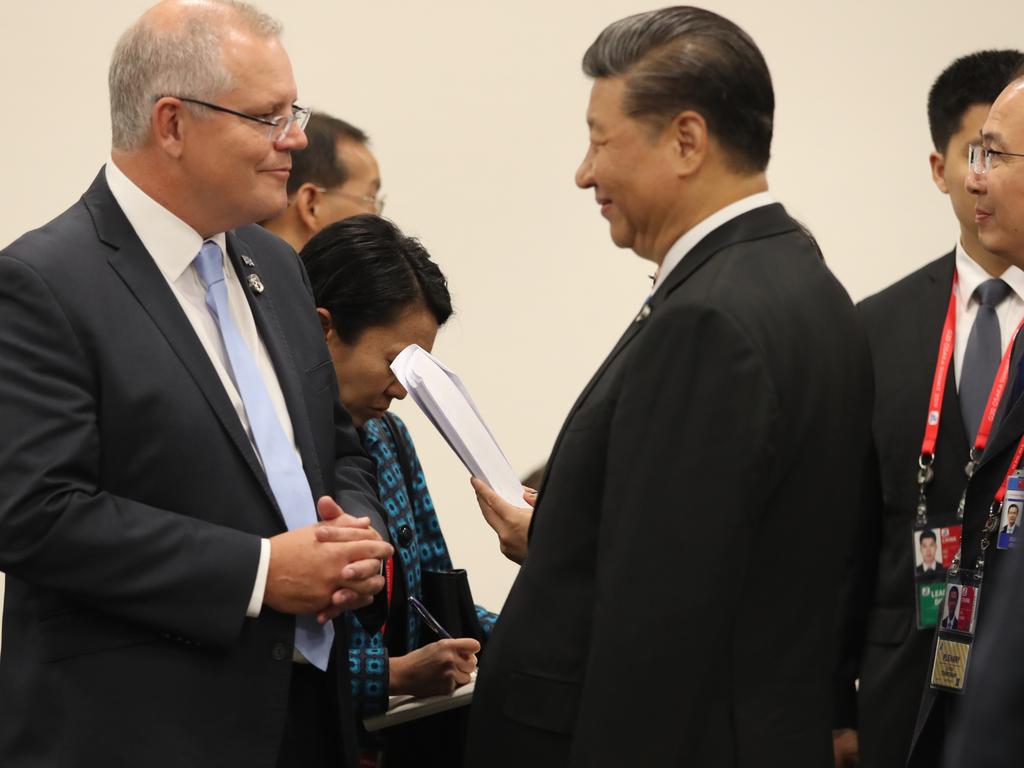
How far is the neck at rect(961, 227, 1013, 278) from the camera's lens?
278 centimetres

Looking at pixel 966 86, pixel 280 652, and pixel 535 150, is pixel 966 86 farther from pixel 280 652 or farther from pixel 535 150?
pixel 280 652

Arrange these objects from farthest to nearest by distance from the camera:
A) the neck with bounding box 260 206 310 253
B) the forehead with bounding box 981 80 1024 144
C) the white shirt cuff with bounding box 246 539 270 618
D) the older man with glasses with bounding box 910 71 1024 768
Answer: the neck with bounding box 260 206 310 253
the forehead with bounding box 981 80 1024 144
the older man with glasses with bounding box 910 71 1024 768
the white shirt cuff with bounding box 246 539 270 618

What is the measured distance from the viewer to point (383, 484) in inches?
100

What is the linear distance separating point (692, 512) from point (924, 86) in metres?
3.62

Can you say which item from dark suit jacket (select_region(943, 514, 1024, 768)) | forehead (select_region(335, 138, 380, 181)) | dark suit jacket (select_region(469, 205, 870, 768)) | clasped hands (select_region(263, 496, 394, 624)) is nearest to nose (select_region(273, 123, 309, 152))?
clasped hands (select_region(263, 496, 394, 624))

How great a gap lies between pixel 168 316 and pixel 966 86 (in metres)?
1.91

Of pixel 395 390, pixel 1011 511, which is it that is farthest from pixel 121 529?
pixel 1011 511

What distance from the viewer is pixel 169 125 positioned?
2.07 meters

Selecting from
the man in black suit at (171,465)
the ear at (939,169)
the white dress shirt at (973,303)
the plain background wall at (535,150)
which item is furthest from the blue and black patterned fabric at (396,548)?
the plain background wall at (535,150)

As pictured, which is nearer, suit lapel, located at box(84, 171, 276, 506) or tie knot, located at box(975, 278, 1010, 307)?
suit lapel, located at box(84, 171, 276, 506)

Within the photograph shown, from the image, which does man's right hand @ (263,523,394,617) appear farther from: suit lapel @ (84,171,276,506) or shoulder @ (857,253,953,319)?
shoulder @ (857,253,953,319)

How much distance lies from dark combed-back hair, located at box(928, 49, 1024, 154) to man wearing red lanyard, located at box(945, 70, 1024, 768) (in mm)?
516

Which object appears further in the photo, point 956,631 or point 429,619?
point 429,619

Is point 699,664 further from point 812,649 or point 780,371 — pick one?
point 780,371
